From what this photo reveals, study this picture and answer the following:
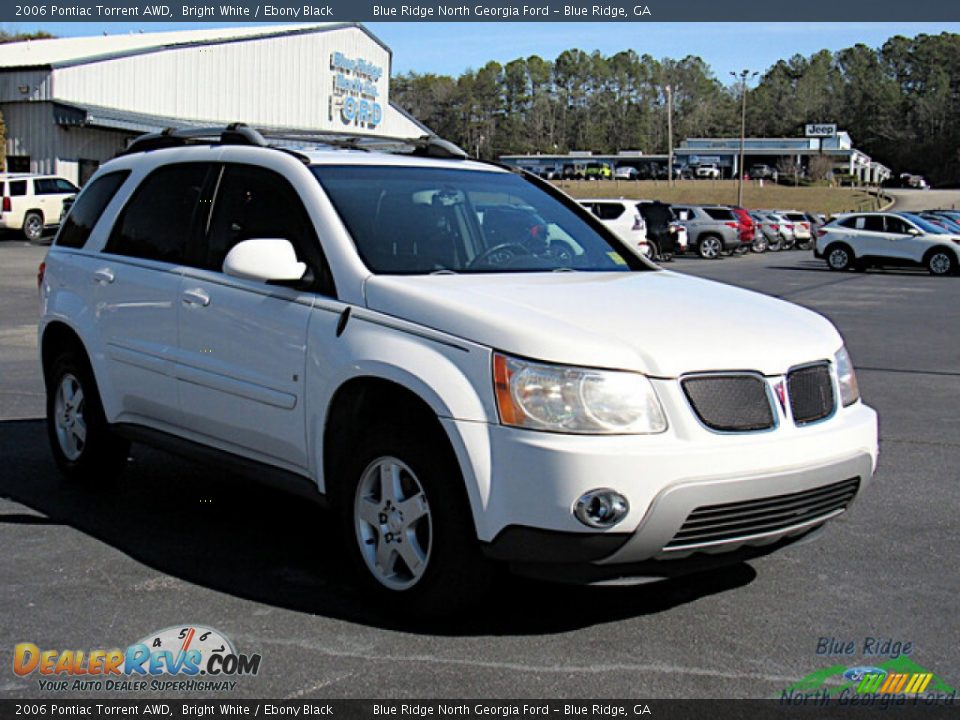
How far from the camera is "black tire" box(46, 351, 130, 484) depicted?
6.52 meters

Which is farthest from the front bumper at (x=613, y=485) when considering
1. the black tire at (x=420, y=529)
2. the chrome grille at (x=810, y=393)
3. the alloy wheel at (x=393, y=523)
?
the alloy wheel at (x=393, y=523)

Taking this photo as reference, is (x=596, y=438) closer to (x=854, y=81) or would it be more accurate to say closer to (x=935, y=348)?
(x=935, y=348)

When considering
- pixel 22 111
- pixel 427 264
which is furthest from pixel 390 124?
pixel 427 264

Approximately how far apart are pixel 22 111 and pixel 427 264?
129 ft

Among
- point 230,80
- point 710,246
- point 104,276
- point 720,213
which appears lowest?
point 710,246

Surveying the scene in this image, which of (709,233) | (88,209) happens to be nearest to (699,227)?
(709,233)

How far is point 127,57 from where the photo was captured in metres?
43.0

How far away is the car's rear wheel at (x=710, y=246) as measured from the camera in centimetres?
3925

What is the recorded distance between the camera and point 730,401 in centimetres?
427

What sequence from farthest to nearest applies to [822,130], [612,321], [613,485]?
1. [822,130]
2. [612,321]
3. [613,485]

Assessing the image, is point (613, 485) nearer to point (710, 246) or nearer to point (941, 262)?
point (941, 262)

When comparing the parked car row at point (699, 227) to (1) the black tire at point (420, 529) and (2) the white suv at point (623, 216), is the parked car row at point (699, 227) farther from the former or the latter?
(1) the black tire at point (420, 529)

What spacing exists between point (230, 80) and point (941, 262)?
28.7 m

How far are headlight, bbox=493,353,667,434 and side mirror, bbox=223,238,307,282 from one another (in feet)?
4.26
